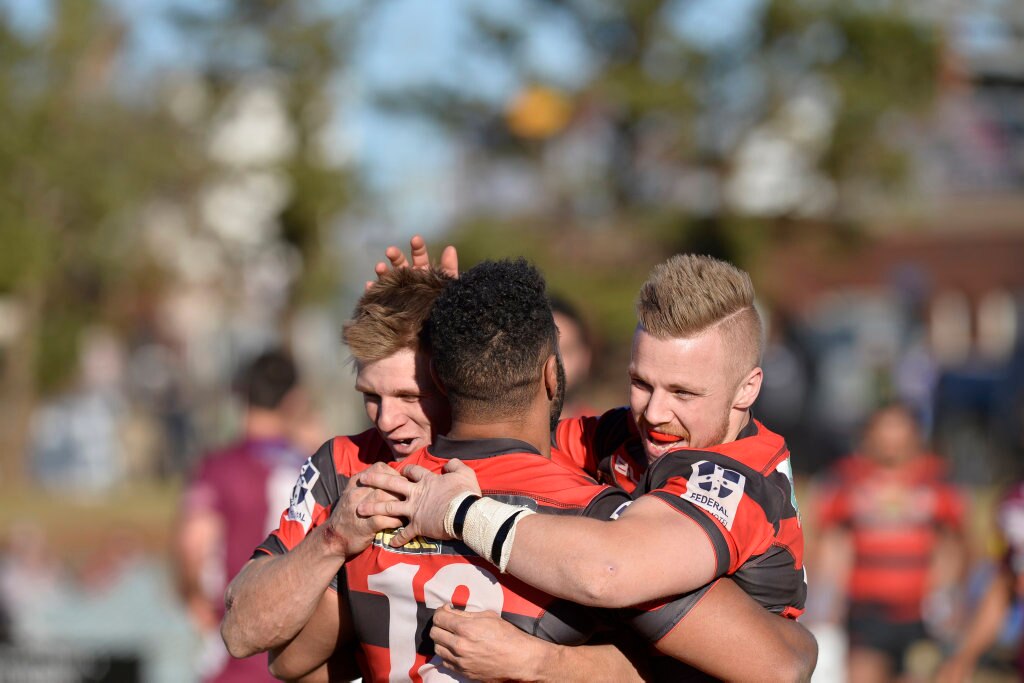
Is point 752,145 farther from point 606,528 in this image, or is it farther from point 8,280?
point 606,528

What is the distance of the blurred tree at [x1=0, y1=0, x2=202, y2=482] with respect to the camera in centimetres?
A: 1850

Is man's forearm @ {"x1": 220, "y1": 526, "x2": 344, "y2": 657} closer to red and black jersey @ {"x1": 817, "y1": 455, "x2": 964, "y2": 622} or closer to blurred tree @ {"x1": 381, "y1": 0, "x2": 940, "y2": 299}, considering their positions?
red and black jersey @ {"x1": 817, "y1": 455, "x2": 964, "y2": 622}

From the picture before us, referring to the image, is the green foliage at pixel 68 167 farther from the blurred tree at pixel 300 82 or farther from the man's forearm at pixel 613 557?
the man's forearm at pixel 613 557

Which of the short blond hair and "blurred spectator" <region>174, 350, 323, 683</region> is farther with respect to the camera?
"blurred spectator" <region>174, 350, 323, 683</region>

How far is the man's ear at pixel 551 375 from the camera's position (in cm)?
279

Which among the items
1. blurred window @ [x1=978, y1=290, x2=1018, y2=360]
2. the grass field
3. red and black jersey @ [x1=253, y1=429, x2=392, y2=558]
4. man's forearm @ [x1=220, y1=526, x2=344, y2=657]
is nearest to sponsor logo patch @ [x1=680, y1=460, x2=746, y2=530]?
man's forearm @ [x1=220, y1=526, x2=344, y2=657]

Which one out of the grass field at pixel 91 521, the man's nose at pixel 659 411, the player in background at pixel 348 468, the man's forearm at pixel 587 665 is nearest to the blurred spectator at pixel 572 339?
the player in background at pixel 348 468

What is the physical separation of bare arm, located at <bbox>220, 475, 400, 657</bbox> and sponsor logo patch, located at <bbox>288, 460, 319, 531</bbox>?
152 millimetres

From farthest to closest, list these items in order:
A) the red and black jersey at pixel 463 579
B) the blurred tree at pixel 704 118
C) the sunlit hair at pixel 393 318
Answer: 1. the blurred tree at pixel 704 118
2. the sunlit hair at pixel 393 318
3. the red and black jersey at pixel 463 579

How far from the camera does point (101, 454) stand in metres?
20.6

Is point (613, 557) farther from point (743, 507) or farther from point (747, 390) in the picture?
point (747, 390)

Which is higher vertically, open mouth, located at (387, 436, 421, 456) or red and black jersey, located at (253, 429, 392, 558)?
open mouth, located at (387, 436, 421, 456)

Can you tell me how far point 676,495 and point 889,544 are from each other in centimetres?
602

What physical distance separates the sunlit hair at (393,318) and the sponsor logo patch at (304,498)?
0.31 meters
